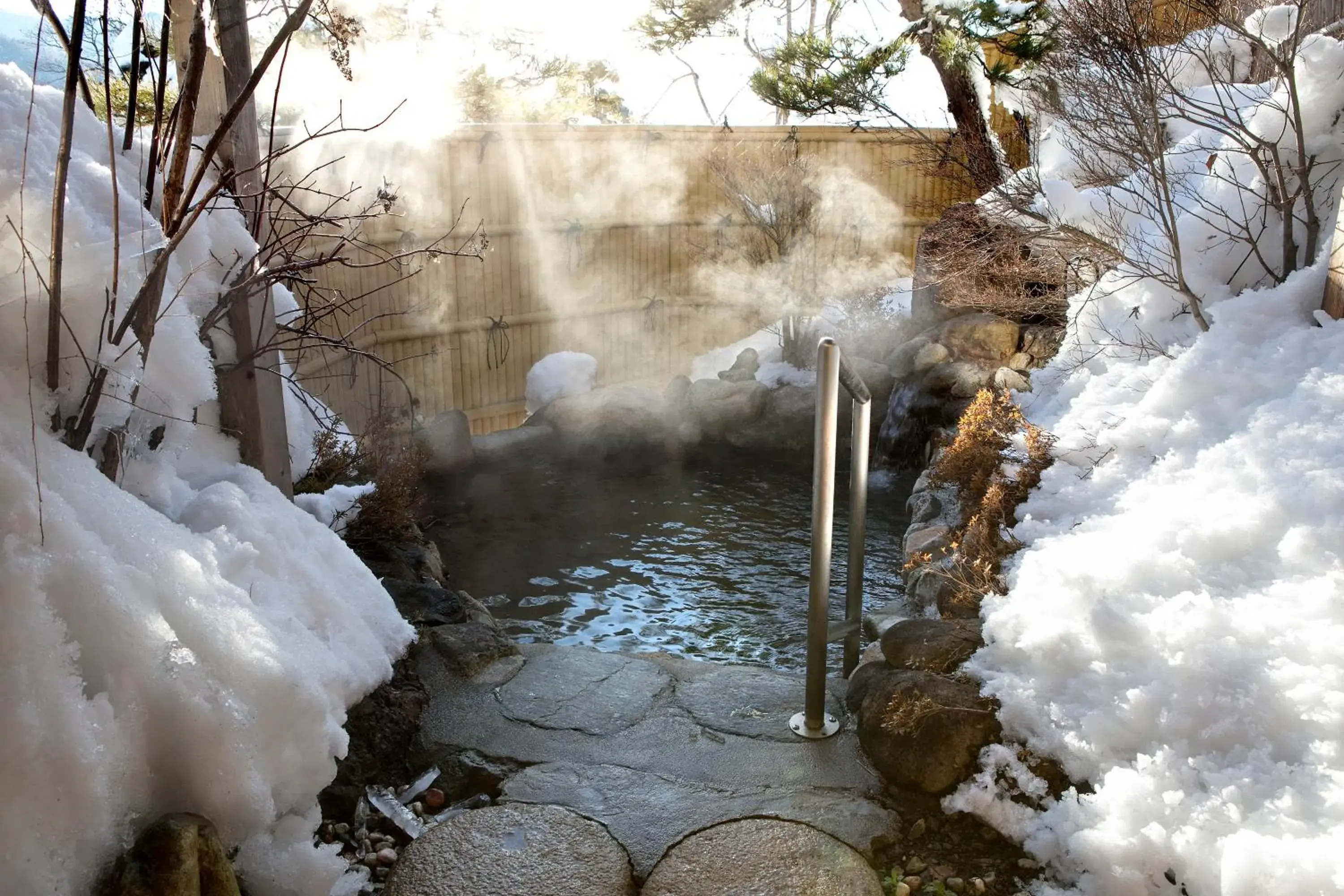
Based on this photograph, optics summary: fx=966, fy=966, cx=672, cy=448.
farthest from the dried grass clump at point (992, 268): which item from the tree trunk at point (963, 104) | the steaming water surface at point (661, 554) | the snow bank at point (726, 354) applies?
the snow bank at point (726, 354)

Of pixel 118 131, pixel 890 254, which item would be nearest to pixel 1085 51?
pixel 118 131

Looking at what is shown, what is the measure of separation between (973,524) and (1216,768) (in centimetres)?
188

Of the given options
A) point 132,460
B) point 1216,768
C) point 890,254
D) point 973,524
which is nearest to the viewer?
point 1216,768

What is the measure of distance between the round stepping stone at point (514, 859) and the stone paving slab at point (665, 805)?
7cm

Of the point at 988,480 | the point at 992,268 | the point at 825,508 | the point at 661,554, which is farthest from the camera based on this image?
the point at 992,268

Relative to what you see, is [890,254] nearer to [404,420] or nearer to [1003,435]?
[404,420]

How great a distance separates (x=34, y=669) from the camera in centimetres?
165

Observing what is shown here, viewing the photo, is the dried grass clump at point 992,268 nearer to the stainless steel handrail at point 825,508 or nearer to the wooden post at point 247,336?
the stainless steel handrail at point 825,508

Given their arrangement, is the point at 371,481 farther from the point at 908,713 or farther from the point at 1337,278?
the point at 1337,278

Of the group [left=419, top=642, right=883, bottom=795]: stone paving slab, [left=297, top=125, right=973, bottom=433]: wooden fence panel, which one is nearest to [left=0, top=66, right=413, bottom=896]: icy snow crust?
[left=419, top=642, right=883, bottom=795]: stone paving slab

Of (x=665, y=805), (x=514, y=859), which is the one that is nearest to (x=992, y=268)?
(x=665, y=805)

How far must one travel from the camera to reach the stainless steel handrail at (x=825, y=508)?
2.69m

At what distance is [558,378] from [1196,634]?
7419 millimetres

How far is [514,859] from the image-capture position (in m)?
2.27
